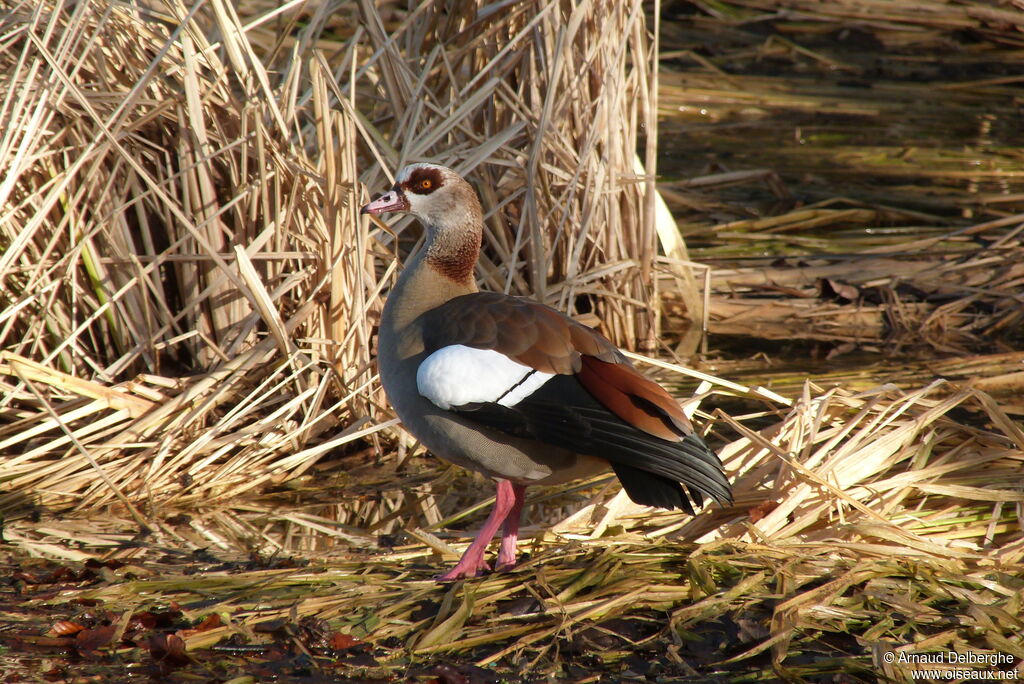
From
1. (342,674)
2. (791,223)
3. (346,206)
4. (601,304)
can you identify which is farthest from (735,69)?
(342,674)

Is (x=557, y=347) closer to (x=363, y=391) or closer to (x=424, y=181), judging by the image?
(x=424, y=181)

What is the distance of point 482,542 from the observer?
9.59ft

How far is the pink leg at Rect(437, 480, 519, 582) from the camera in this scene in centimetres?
292

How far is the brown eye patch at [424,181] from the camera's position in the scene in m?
3.28

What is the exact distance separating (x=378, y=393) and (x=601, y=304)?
1.26 metres

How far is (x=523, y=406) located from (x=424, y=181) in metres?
0.85

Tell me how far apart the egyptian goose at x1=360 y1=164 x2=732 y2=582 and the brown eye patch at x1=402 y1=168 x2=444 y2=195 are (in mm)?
312

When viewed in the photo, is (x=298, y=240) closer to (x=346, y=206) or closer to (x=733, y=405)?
(x=346, y=206)

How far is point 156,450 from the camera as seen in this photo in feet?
12.0

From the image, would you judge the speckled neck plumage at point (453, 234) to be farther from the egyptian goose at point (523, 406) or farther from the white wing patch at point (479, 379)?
the white wing patch at point (479, 379)

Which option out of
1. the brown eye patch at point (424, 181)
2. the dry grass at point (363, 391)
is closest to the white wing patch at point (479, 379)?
the dry grass at point (363, 391)

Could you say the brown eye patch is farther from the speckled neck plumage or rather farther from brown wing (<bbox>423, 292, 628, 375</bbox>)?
brown wing (<bbox>423, 292, 628, 375</bbox>)

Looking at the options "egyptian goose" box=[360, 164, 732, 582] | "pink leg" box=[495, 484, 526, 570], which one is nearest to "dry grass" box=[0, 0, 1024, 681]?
"pink leg" box=[495, 484, 526, 570]

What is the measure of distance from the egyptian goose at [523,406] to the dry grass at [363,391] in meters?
0.23
